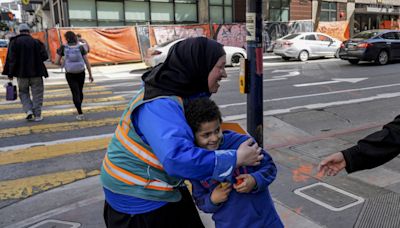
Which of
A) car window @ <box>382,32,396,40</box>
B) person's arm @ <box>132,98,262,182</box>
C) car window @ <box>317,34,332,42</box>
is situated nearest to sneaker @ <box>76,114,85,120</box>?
person's arm @ <box>132,98,262,182</box>

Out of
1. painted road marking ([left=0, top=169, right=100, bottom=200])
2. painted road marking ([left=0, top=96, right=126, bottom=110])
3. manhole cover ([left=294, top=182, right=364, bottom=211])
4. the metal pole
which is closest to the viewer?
manhole cover ([left=294, top=182, right=364, bottom=211])

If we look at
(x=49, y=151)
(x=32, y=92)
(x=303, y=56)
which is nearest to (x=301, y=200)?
(x=49, y=151)

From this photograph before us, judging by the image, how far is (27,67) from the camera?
7703 millimetres

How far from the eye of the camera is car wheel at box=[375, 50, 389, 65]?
17003 millimetres

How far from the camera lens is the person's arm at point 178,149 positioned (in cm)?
160

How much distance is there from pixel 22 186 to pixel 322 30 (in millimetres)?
25794

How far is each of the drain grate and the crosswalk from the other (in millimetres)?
3224

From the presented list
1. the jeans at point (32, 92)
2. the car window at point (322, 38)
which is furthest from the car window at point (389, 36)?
the jeans at point (32, 92)

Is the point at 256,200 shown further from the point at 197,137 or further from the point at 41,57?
the point at 41,57

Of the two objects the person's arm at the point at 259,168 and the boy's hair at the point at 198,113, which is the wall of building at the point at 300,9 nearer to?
the person's arm at the point at 259,168

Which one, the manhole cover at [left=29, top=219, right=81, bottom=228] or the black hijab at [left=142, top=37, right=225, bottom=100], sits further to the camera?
the manhole cover at [left=29, top=219, right=81, bottom=228]

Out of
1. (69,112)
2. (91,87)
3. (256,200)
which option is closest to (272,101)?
(69,112)

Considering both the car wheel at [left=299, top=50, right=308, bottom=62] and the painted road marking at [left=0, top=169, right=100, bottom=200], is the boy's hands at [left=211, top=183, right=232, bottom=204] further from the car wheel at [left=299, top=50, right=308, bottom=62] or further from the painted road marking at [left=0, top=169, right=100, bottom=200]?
the car wheel at [left=299, top=50, right=308, bottom=62]

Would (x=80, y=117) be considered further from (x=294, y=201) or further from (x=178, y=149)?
(x=178, y=149)
